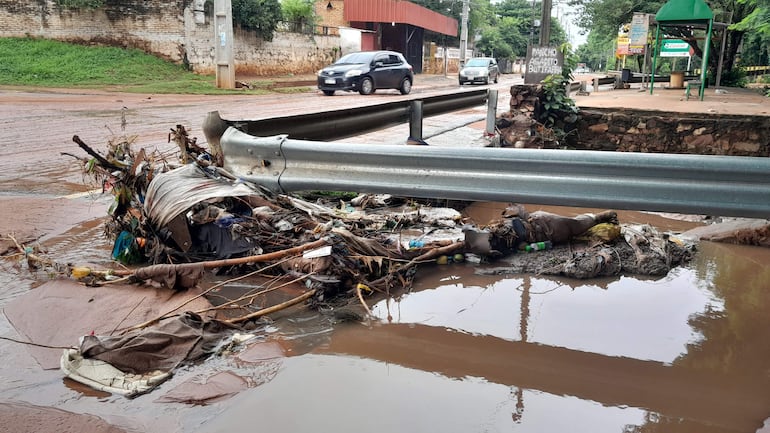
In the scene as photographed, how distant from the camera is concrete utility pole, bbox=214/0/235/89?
22.1m

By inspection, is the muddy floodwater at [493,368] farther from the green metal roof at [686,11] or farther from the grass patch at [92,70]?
the grass patch at [92,70]

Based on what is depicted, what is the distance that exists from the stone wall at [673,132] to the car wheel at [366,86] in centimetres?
1232

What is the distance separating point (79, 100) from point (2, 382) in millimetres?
15832

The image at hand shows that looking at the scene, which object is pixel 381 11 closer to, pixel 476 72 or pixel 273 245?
pixel 476 72

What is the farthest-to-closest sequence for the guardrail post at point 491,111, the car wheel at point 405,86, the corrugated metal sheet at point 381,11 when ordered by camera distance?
the corrugated metal sheet at point 381,11, the car wheel at point 405,86, the guardrail post at point 491,111

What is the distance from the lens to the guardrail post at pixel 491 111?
8.77 metres

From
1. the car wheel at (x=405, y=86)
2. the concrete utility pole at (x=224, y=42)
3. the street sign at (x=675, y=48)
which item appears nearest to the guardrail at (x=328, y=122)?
the car wheel at (x=405, y=86)

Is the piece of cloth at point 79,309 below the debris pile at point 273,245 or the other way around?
below

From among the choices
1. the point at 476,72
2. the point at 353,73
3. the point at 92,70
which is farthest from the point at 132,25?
the point at 476,72

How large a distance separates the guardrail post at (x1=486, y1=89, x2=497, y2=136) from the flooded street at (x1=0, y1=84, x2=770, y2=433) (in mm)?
5039

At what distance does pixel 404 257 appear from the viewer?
390 centimetres

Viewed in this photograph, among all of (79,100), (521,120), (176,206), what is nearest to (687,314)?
A: (176,206)

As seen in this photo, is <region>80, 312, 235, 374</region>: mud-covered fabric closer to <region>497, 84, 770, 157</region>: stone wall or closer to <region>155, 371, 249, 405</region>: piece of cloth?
<region>155, 371, 249, 405</region>: piece of cloth

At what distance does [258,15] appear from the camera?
29.8m
